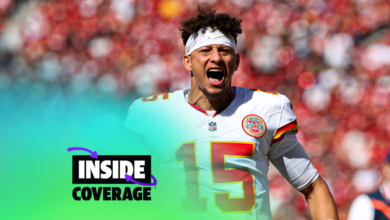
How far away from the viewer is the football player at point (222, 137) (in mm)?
1602

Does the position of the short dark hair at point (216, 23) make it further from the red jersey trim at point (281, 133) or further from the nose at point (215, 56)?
the red jersey trim at point (281, 133)

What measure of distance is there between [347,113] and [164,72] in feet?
6.99

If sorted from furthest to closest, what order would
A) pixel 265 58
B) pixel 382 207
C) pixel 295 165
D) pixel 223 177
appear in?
pixel 265 58, pixel 382 207, pixel 295 165, pixel 223 177

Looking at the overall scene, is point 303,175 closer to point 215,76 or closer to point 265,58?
point 215,76

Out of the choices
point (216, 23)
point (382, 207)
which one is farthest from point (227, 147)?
point (382, 207)

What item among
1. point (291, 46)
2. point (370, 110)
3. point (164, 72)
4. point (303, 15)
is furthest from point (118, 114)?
point (370, 110)

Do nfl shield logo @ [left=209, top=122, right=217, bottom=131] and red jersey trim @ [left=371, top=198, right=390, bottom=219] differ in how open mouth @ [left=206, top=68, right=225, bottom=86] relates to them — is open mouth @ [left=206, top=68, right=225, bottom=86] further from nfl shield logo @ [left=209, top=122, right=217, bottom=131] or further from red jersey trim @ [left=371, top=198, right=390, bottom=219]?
red jersey trim @ [left=371, top=198, right=390, bottom=219]

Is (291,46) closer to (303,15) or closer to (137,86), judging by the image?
(303,15)

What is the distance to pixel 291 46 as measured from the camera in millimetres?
4445

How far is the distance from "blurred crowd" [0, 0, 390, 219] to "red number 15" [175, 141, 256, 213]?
262cm

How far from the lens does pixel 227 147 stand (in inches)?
63.5

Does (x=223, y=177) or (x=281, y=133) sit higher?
(x=281, y=133)

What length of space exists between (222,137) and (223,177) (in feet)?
0.56

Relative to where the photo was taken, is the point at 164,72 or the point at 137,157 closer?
the point at 137,157
